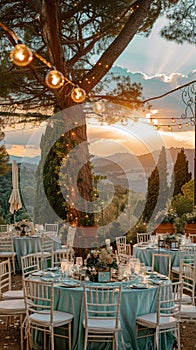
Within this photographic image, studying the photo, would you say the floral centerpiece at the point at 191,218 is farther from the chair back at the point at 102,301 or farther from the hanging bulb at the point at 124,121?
the chair back at the point at 102,301

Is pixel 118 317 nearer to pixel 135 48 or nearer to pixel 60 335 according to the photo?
pixel 60 335

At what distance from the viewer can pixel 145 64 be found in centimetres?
1125

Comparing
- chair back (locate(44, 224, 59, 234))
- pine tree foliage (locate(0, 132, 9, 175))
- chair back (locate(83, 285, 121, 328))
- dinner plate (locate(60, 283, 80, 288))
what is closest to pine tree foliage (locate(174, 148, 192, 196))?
chair back (locate(44, 224, 59, 234))

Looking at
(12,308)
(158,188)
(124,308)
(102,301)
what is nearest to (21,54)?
(102,301)

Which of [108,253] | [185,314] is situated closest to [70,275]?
[108,253]

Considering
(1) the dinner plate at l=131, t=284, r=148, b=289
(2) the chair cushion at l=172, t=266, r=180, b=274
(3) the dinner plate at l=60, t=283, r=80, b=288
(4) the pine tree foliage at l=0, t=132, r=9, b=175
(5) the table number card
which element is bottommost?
(2) the chair cushion at l=172, t=266, r=180, b=274

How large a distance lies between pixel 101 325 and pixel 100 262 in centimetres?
81

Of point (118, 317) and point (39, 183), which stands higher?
point (39, 183)

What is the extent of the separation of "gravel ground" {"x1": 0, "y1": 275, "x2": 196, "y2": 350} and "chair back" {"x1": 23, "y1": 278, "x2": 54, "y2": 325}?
1.77 feet

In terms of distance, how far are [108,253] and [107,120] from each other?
5781 mm

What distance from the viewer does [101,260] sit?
16.6ft

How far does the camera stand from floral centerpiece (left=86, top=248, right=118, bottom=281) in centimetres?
504

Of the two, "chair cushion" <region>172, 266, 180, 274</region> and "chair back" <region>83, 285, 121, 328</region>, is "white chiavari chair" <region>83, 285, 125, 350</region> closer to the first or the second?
"chair back" <region>83, 285, 121, 328</region>

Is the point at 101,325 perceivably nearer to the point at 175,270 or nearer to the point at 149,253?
the point at 175,270
